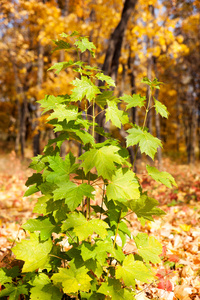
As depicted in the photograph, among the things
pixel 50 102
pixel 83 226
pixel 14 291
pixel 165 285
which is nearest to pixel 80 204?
pixel 83 226

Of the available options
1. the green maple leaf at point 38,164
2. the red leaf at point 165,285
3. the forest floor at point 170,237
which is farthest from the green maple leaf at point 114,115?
the red leaf at point 165,285

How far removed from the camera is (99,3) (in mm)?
7043

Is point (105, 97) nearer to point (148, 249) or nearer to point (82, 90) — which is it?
point (82, 90)

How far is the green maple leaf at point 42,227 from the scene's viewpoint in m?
1.52

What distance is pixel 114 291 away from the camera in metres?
1.53

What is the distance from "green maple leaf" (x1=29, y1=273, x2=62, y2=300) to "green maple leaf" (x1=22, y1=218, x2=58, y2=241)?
0.33 m

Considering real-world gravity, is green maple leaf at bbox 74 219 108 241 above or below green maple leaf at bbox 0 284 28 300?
above

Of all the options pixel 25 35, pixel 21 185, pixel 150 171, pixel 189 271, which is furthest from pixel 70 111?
pixel 25 35

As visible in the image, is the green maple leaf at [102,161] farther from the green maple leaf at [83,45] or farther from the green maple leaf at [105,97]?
the green maple leaf at [83,45]

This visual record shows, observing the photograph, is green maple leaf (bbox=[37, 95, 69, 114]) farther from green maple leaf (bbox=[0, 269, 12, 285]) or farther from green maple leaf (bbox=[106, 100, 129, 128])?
green maple leaf (bbox=[0, 269, 12, 285])

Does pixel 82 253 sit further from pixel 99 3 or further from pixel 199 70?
pixel 199 70

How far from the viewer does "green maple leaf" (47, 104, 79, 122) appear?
141 centimetres

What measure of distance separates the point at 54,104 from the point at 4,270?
132cm

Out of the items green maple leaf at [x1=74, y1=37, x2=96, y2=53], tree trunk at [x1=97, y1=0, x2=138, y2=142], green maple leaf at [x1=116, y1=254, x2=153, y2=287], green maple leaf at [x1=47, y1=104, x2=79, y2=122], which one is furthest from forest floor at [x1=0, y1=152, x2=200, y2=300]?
tree trunk at [x1=97, y1=0, x2=138, y2=142]
